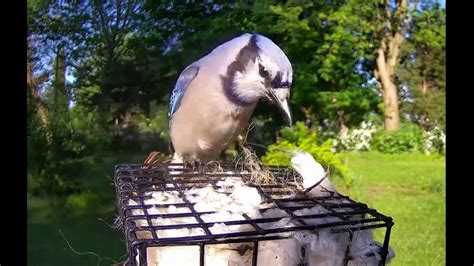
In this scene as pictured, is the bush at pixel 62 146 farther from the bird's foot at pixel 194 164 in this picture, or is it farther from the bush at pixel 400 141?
the bush at pixel 400 141

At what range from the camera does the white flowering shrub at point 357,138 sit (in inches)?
169

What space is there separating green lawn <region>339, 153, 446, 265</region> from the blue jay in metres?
0.70

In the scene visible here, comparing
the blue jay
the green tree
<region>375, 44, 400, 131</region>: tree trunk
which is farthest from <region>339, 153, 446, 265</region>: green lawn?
the green tree

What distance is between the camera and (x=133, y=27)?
8.43 ft

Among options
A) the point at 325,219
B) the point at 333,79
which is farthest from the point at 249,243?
the point at 333,79

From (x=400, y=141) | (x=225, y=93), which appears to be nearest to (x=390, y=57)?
(x=400, y=141)

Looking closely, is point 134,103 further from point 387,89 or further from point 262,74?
point 387,89

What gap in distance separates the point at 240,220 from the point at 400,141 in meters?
5.02

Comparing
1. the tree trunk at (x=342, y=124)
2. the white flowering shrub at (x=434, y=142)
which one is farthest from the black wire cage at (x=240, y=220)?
the white flowering shrub at (x=434, y=142)

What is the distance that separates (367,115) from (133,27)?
251cm

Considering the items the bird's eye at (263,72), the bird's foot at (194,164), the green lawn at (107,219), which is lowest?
the green lawn at (107,219)

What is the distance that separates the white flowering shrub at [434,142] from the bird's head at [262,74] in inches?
177

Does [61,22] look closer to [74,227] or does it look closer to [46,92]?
[46,92]
